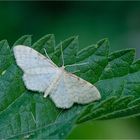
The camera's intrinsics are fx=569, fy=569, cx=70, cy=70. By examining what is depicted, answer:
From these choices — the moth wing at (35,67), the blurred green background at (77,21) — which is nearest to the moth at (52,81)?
the moth wing at (35,67)

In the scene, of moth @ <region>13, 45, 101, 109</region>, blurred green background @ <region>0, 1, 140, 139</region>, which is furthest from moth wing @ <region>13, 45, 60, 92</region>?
blurred green background @ <region>0, 1, 140, 139</region>

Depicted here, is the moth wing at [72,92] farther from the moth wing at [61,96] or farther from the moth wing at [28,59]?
the moth wing at [28,59]

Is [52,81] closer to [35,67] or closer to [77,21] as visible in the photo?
[35,67]

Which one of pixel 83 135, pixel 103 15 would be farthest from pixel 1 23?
pixel 83 135

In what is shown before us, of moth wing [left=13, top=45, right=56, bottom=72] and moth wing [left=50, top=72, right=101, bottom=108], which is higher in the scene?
moth wing [left=13, top=45, right=56, bottom=72]

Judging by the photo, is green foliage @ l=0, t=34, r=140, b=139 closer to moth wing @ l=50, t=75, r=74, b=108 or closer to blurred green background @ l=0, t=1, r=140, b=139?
moth wing @ l=50, t=75, r=74, b=108

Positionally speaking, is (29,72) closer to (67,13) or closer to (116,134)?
(116,134)

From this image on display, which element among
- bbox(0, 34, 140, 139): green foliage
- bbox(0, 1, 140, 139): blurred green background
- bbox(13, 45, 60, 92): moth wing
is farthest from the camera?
bbox(0, 1, 140, 139): blurred green background
